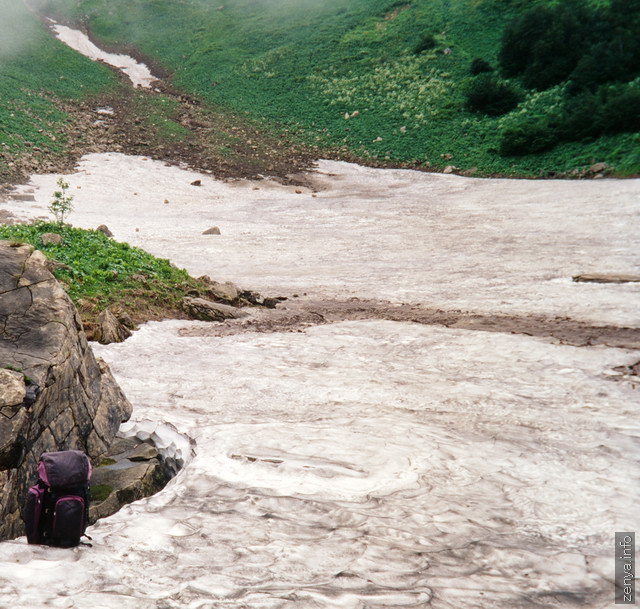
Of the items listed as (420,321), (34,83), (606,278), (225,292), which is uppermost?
(34,83)

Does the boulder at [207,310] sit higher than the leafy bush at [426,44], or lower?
lower

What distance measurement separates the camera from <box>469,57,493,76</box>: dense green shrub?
4938 cm

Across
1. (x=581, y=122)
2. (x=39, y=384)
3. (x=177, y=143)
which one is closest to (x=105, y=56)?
(x=177, y=143)

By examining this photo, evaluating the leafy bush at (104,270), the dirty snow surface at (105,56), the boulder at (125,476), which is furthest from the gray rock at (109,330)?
the dirty snow surface at (105,56)

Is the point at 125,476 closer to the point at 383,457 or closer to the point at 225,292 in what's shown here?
the point at 383,457

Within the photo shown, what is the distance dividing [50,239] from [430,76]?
43.6 metres

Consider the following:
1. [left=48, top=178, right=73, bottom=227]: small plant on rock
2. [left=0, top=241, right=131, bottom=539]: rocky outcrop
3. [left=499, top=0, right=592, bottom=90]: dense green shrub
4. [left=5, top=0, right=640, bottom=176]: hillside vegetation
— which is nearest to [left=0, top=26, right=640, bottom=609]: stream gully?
[left=0, top=241, right=131, bottom=539]: rocky outcrop

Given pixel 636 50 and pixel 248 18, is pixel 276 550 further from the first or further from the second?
pixel 248 18

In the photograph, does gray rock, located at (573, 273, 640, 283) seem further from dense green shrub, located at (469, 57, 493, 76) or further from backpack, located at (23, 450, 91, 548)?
dense green shrub, located at (469, 57, 493, 76)

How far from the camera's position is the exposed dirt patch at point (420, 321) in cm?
1330

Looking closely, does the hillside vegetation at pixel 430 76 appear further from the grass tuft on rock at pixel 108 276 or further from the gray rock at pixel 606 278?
the grass tuft on rock at pixel 108 276

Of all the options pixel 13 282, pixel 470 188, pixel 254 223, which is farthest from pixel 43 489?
pixel 470 188

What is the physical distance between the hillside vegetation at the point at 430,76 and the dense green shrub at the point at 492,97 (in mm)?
93

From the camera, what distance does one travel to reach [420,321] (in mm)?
15422
